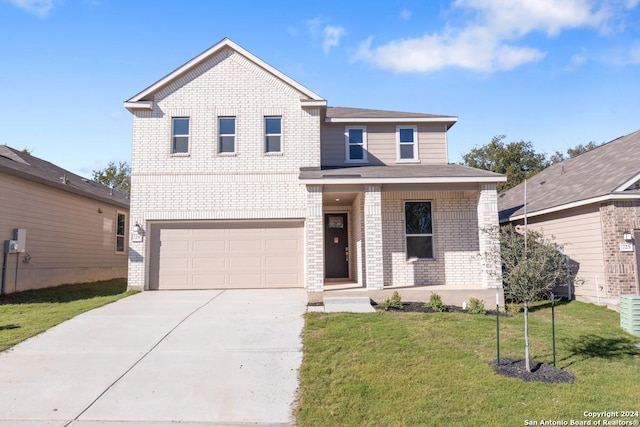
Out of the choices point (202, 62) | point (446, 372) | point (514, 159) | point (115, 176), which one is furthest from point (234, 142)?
point (115, 176)

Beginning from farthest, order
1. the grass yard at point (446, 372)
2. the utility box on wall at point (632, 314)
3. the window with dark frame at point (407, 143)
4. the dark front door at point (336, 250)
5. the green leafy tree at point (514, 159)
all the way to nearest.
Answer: the green leafy tree at point (514, 159) → the dark front door at point (336, 250) → the window with dark frame at point (407, 143) → the utility box on wall at point (632, 314) → the grass yard at point (446, 372)

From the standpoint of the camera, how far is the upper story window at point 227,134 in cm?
1387

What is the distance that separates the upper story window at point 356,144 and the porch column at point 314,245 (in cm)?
339

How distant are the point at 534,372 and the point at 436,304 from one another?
4.03 meters

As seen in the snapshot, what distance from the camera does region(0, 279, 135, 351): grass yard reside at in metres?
8.27

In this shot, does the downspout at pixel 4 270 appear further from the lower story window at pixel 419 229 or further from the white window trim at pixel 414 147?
the white window trim at pixel 414 147

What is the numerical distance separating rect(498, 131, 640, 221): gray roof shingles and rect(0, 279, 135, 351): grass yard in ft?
44.1

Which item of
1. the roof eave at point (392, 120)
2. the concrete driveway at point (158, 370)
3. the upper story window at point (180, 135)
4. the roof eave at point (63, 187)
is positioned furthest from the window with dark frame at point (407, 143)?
the roof eave at point (63, 187)

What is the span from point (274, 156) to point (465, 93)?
26.4 feet

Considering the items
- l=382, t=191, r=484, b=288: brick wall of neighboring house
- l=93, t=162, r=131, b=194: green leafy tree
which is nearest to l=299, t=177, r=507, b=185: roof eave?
l=382, t=191, r=484, b=288: brick wall of neighboring house

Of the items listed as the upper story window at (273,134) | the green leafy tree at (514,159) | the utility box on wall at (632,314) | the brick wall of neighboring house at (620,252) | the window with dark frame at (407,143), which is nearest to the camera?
the utility box on wall at (632,314)

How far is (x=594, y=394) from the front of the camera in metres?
5.33

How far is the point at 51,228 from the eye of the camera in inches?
596

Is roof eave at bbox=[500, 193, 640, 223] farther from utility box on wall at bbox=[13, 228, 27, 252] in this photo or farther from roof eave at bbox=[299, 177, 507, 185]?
utility box on wall at bbox=[13, 228, 27, 252]
